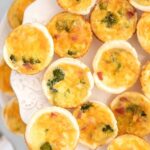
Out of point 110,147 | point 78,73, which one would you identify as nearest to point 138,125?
point 110,147

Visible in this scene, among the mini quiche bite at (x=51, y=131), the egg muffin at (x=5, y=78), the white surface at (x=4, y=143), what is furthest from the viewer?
the white surface at (x=4, y=143)

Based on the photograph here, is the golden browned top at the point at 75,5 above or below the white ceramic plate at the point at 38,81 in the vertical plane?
above

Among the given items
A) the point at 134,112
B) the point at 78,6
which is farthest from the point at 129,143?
the point at 78,6

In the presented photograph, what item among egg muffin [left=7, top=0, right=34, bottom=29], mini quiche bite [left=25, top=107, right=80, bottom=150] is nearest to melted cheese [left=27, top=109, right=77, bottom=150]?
mini quiche bite [left=25, top=107, right=80, bottom=150]

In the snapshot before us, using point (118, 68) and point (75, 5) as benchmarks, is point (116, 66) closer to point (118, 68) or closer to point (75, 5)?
point (118, 68)

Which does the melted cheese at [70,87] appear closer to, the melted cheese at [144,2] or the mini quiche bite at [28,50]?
the mini quiche bite at [28,50]

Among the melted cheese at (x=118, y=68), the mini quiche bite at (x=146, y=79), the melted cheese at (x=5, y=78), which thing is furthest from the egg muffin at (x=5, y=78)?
the mini quiche bite at (x=146, y=79)
